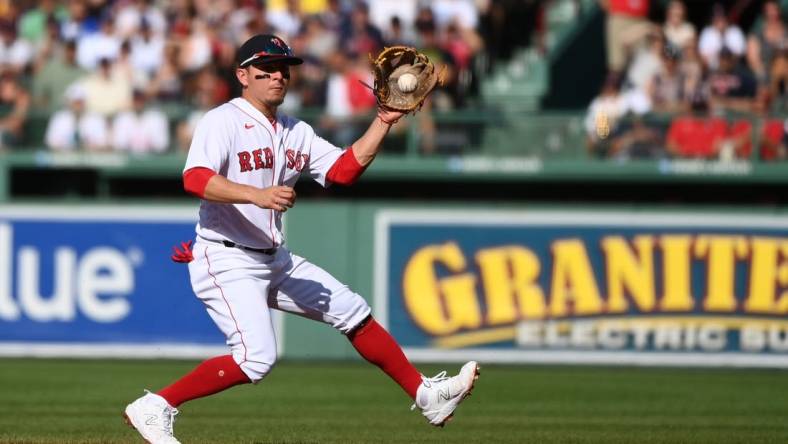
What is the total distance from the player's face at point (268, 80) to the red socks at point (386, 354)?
4.47 ft

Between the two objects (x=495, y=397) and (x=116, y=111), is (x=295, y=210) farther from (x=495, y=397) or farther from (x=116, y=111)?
(x=495, y=397)

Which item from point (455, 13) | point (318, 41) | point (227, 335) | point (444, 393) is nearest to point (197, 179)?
point (227, 335)

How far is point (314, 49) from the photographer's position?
672 inches

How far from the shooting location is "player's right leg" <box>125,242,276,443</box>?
6934mm

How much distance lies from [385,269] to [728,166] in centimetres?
418

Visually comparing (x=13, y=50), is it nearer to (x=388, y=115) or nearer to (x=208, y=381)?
(x=388, y=115)

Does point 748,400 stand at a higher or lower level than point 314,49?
lower

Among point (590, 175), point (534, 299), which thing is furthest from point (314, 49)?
point (534, 299)

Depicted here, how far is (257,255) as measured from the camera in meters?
7.17

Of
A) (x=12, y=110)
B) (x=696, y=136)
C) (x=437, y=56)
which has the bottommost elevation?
(x=696, y=136)

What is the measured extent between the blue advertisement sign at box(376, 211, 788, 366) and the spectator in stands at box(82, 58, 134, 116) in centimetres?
433

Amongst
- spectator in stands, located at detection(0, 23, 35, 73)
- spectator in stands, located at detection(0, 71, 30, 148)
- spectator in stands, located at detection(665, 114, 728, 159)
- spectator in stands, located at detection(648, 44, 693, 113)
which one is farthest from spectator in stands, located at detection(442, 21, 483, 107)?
spectator in stands, located at detection(0, 23, 35, 73)

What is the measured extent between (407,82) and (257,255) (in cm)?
121

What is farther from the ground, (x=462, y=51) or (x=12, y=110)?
(x=462, y=51)
